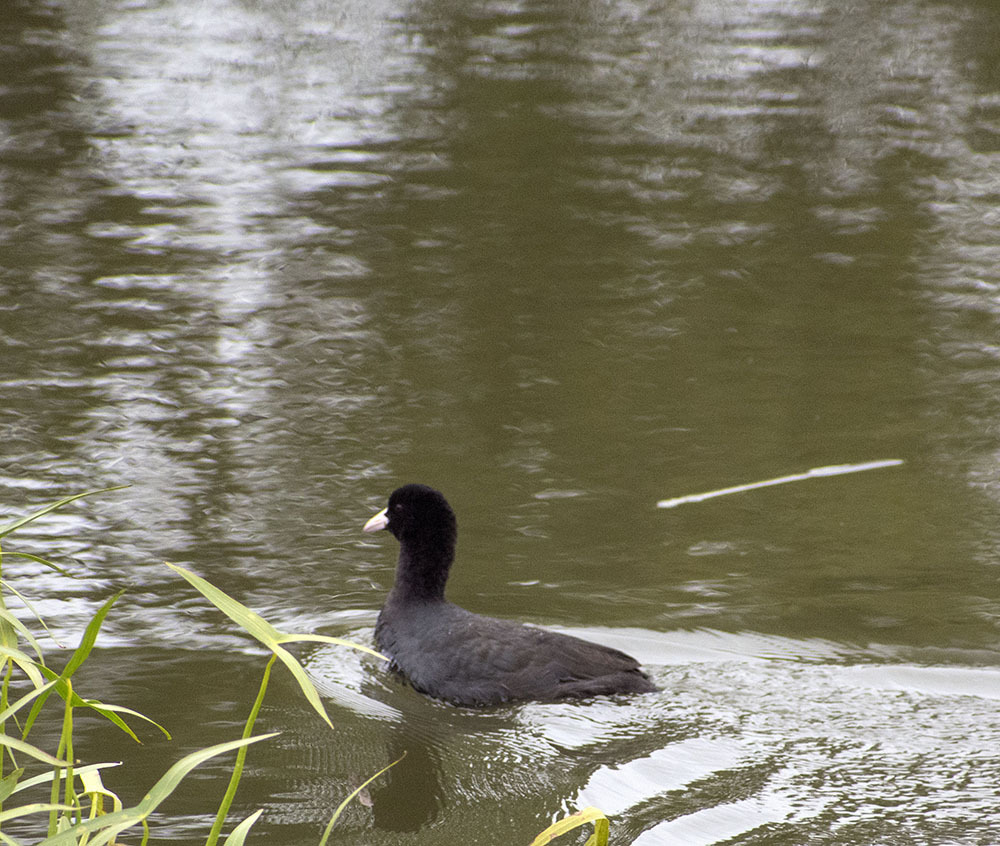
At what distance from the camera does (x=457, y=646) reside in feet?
18.9

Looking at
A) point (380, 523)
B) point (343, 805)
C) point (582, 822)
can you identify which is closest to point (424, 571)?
point (380, 523)

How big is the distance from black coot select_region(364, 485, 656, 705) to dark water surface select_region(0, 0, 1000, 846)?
0.10 meters

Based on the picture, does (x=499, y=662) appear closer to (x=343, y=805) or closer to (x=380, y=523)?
(x=380, y=523)

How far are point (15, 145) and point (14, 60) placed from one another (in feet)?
12.6

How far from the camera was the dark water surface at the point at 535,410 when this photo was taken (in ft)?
17.1

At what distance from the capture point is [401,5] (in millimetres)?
20750

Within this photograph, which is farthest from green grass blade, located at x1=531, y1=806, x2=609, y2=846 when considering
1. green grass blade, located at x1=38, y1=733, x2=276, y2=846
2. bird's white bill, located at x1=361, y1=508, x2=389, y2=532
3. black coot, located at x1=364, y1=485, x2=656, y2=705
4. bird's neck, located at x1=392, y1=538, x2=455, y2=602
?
bird's white bill, located at x1=361, y1=508, x2=389, y2=532

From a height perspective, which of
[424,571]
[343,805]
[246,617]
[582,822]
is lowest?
[424,571]

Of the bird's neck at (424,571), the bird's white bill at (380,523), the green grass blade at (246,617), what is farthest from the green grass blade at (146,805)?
the bird's white bill at (380,523)

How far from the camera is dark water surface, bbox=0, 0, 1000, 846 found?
206 inches

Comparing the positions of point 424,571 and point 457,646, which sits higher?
point 424,571

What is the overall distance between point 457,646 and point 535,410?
315cm

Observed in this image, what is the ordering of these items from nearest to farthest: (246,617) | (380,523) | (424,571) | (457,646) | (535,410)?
(246,617)
(457,646)
(424,571)
(380,523)
(535,410)

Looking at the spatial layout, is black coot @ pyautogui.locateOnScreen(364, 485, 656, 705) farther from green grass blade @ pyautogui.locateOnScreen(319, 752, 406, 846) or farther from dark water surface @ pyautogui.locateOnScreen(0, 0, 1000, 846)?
green grass blade @ pyautogui.locateOnScreen(319, 752, 406, 846)
